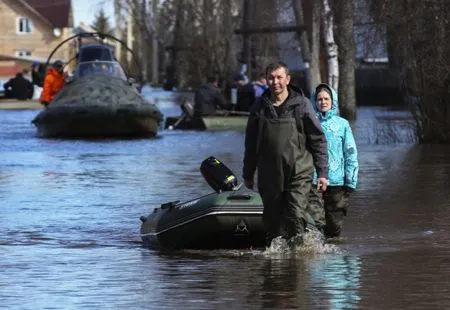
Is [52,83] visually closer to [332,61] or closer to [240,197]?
[332,61]

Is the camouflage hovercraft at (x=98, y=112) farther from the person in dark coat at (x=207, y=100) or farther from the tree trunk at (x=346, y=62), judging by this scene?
the tree trunk at (x=346, y=62)

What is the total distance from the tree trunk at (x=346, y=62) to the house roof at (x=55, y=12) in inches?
3053

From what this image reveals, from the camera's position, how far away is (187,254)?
482 inches

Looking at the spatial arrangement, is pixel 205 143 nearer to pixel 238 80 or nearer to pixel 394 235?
pixel 238 80

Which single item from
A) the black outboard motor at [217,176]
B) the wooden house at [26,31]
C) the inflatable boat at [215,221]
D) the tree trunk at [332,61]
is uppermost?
the wooden house at [26,31]

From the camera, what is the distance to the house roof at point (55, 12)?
118 metres

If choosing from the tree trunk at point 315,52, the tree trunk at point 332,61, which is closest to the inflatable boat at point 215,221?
the tree trunk at point 332,61

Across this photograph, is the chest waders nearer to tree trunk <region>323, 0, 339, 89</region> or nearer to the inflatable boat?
the inflatable boat

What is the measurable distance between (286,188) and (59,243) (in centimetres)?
268

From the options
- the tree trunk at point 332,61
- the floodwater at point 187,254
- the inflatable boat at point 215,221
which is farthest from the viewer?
the tree trunk at point 332,61

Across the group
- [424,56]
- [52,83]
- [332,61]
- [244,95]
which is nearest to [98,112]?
[52,83]

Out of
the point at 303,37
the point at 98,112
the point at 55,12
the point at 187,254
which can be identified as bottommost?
the point at 187,254

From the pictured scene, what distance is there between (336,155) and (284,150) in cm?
131

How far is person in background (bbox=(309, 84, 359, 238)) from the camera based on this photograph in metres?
12.3
